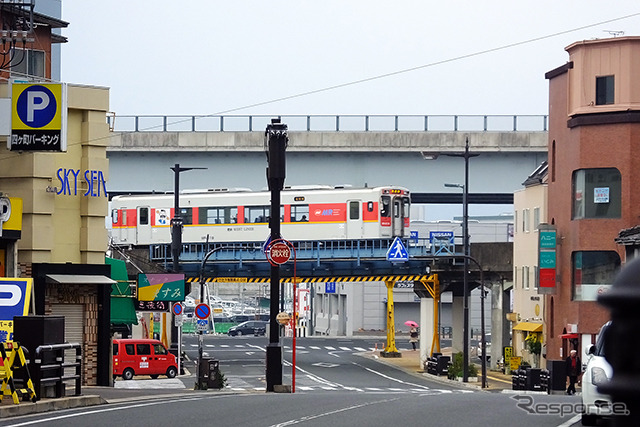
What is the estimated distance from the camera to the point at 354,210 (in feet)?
197

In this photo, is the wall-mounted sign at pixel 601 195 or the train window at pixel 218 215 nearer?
the wall-mounted sign at pixel 601 195

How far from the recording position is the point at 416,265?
65.9 metres

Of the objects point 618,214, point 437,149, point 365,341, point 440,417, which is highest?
point 437,149

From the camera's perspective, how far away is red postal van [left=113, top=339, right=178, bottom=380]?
44.6m

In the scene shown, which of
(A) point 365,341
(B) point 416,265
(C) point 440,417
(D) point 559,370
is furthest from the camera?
(A) point 365,341

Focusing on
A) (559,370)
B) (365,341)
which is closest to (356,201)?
(559,370)

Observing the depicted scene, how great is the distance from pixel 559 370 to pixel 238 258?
31.8 metres

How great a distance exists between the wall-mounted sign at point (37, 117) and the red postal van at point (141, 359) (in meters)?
19.6

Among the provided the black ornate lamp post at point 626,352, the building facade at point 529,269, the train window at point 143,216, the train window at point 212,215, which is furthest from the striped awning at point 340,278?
the black ornate lamp post at point 626,352

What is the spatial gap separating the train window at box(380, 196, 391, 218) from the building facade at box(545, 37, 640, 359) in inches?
471

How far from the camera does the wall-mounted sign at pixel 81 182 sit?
2819cm

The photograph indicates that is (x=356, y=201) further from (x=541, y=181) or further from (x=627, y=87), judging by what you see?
(x=627, y=87)

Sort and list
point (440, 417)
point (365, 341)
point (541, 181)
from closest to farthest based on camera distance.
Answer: point (440, 417) → point (541, 181) → point (365, 341)

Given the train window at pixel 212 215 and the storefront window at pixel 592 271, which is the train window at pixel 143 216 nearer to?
the train window at pixel 212 215
